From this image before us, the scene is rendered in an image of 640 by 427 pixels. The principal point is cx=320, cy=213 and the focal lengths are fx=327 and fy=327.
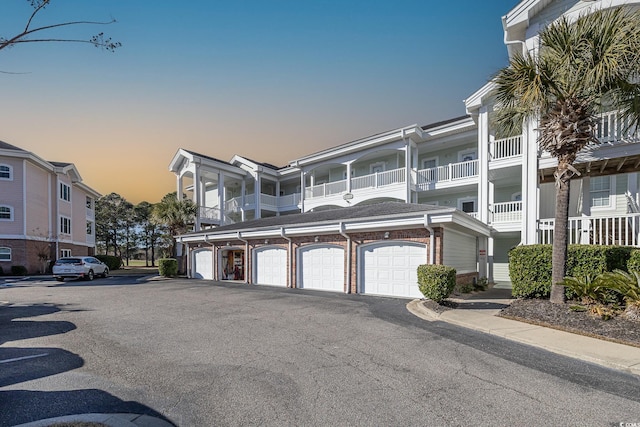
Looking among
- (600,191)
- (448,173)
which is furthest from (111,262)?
(600,191)

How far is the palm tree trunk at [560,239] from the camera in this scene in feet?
30.6

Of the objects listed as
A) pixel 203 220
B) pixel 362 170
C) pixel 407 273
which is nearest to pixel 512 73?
pixel 407 273

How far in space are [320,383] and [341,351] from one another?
1.53 m

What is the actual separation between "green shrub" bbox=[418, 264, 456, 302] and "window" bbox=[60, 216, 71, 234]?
33.3 m

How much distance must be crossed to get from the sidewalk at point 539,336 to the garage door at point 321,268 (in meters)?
4.53

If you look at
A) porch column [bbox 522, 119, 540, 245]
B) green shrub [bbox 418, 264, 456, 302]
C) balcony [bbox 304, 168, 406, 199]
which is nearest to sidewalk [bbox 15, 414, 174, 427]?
green shrub [bbox 418, 264, 456, 302]

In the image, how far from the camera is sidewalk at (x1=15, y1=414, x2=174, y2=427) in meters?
→ 3.59

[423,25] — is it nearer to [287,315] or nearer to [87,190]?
[287,315]

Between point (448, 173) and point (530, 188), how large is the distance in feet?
21.0

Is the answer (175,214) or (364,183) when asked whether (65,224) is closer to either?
(175,214)

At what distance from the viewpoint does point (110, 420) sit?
3.66 metres

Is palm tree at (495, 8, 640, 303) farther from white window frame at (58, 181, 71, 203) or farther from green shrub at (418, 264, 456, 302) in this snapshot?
white window frame at (58, 181, 71, 203)

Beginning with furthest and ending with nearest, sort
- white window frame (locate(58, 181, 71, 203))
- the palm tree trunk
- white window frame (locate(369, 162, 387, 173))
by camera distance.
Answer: white window frame (locate(58, 181, 71, 203)) → white window frame (locate(369, 162, 387, 173)) → the palm tree trunk

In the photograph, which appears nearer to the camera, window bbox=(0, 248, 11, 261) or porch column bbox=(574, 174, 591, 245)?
porch column bbox=(574, 174, 591, 245)
